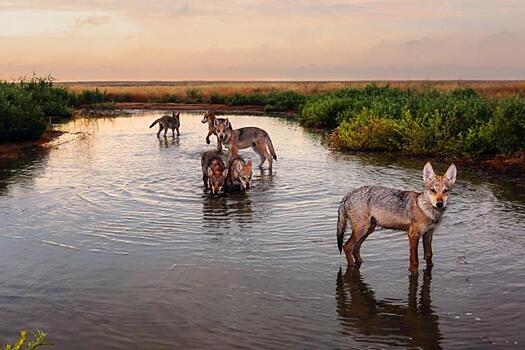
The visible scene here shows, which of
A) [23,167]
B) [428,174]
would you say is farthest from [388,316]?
[23,167]

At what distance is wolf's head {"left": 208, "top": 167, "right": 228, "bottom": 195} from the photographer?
43.9ft

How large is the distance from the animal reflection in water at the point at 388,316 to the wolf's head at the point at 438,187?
108 centimetres

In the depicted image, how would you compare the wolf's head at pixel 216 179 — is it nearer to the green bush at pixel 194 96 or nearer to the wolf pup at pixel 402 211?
the wolf pup at pixel 402 211

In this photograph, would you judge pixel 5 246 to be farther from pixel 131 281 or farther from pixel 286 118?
pixel 286 118

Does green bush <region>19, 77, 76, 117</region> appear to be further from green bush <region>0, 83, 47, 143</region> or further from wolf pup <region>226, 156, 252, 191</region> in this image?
wolf pup <region>226, 156, 252, 191</region>

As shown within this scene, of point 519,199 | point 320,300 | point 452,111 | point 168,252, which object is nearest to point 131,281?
point 168,252

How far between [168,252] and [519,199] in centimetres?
780

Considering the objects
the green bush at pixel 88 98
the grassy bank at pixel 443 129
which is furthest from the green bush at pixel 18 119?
the green bush at pixel 88 98

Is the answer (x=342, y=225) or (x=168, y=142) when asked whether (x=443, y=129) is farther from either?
(x=342, y=225)

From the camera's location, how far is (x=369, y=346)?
6.20 meters

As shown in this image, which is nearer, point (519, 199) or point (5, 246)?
point (5, 246)

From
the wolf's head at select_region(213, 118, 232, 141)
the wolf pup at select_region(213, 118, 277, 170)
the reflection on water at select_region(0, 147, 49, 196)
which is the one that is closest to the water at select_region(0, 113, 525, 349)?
the reflection on water at select_region(0, 147, 49, 196)

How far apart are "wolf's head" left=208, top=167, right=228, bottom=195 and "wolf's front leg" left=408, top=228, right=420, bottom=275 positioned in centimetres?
594

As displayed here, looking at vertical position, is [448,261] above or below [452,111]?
below
